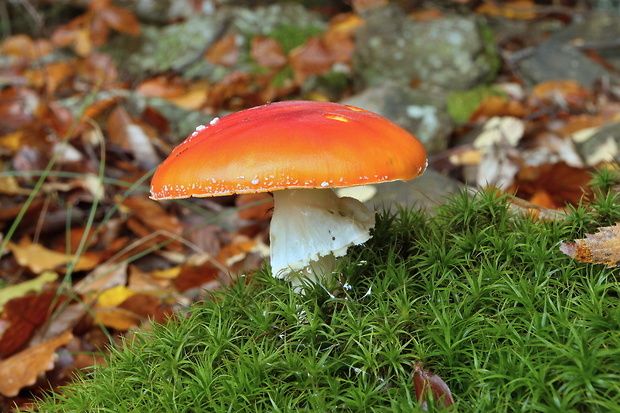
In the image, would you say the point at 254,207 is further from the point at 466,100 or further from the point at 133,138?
the point at 466,100

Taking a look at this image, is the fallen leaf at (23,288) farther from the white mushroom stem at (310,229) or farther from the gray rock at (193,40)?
the gray rock at (193,40)

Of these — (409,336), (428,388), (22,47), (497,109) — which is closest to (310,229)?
(409,336)

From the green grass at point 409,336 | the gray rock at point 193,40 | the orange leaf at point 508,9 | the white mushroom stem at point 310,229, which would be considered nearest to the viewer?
the green grass at point 409,336

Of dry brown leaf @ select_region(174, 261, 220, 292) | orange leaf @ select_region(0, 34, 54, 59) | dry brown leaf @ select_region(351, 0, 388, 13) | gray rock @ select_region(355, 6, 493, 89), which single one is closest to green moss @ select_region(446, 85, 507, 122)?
gray rock @ select_region(355, 6, 493, 89)

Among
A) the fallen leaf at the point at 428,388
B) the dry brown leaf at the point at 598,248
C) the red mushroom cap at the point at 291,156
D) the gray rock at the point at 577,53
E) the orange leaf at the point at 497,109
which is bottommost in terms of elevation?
the gray rock at the point at 577,53

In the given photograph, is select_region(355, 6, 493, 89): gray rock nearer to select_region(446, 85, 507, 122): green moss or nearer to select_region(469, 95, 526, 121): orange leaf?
select_region(446, 85, 507, 122): green moss

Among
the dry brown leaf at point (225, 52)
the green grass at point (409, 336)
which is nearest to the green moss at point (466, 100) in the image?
the dry brown leaf at point (225, 52)
